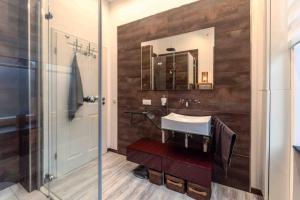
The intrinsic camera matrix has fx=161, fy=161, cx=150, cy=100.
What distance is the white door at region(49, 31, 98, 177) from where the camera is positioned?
2.02m

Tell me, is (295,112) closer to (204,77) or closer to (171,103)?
(204,77)

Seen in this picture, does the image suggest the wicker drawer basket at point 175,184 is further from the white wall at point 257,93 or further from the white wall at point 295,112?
the white wall at point 295,112

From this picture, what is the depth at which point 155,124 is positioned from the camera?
2.63m

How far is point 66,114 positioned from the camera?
216 cm

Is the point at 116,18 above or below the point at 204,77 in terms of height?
above

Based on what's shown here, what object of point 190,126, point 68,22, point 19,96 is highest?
point 68,22

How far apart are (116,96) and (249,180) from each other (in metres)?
2.41

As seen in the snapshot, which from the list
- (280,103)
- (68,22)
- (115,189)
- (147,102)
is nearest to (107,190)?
(115,189)

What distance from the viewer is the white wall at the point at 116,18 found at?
2633 millimetres

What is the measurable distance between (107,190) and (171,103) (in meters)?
1.46

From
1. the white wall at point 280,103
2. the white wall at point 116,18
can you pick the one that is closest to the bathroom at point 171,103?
the white wall at point 280,103

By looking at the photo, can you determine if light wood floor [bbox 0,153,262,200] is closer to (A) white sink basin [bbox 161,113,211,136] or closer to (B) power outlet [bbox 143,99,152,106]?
(A) white sink basin [bbox 161,113,211,136]

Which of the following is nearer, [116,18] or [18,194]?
[18,194]

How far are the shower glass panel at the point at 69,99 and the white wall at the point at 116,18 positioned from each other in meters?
0.87
